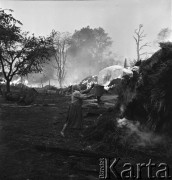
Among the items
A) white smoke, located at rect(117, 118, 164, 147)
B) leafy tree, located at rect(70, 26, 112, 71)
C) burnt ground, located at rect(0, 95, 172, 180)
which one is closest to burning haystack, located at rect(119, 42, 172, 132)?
white smoke, located at rect(117, 118, 164, 147)

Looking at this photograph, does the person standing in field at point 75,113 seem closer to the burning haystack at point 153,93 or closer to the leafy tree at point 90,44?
the burning haystack at point 153,93

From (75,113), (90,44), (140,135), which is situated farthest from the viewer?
(90,44)

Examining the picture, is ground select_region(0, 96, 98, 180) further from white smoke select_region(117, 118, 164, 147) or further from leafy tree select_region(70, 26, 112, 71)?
leafy tree select_region(70, 26, 112, 71)

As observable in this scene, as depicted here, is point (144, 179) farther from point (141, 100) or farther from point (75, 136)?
point (75, 136)

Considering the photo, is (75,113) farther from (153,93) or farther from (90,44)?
(90,44)

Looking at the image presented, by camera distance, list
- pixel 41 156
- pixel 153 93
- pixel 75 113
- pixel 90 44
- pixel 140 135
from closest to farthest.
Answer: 1. pixel 41 156
2. pixel 153 93
3. pixel 140 135
4. pixel 75 113
5. pixel 90 44

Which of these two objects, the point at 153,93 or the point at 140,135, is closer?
the point at 153,93

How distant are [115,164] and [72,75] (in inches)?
2812

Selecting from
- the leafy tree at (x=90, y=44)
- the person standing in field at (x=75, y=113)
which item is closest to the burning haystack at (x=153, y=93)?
the person standing in field at (x=75, y=113)

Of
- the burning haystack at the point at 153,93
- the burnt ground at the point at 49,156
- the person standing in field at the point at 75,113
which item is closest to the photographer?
the burnt ground at the point at 49,156

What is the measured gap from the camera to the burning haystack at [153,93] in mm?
9094

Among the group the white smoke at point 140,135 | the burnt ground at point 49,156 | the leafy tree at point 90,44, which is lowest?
the burnt ground at point 49,156

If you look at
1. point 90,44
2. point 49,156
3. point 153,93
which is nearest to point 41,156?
point 49,156

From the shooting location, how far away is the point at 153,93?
9.22 meters
